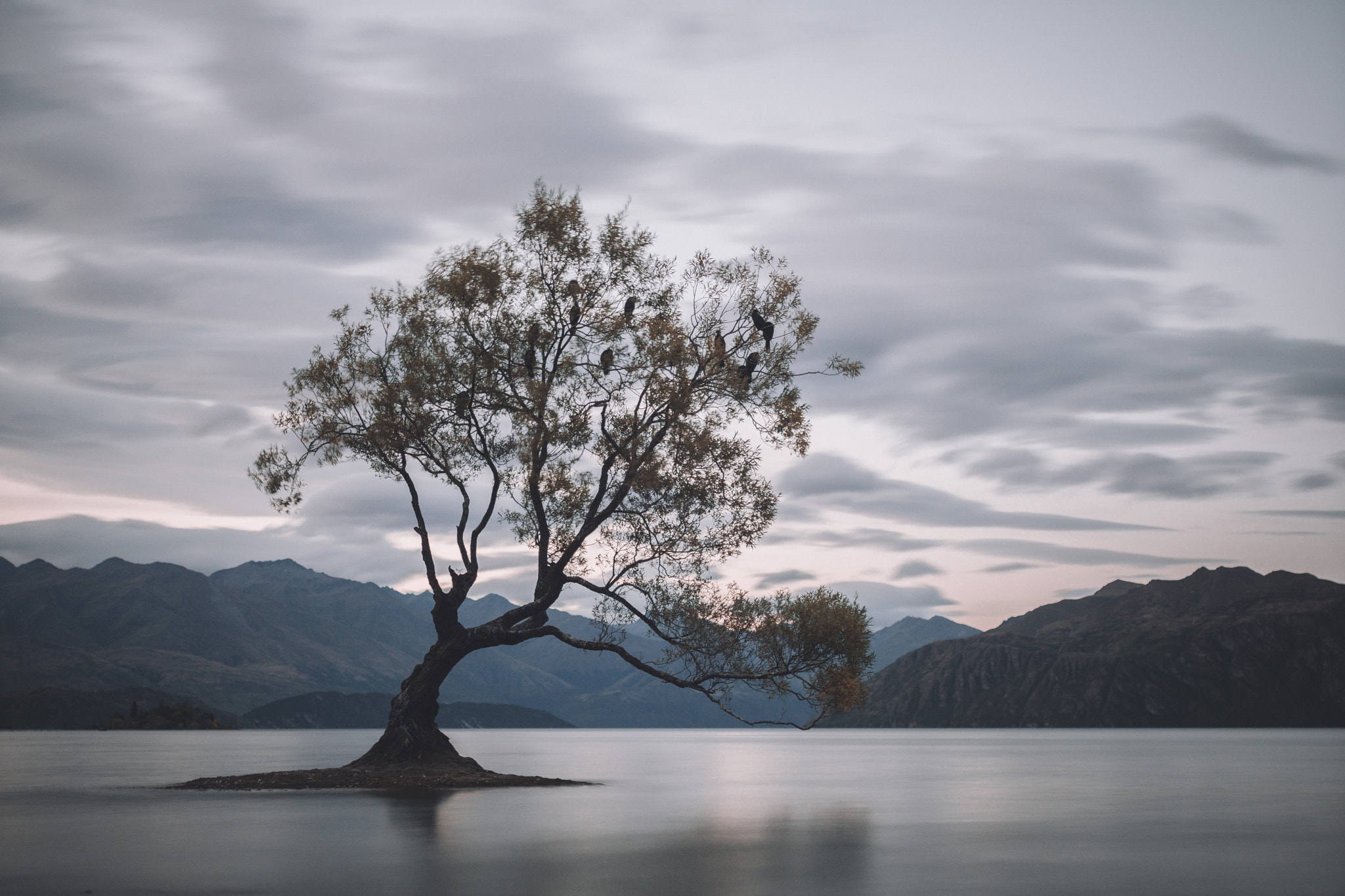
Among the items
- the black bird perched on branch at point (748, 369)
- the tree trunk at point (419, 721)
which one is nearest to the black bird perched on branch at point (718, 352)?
the black bird perched on branch at point (748, 369)

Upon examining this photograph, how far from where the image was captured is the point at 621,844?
26.9 metres

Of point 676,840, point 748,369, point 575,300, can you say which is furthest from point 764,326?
point 676,840

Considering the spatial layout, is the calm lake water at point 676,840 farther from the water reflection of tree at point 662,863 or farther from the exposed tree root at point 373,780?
the exposed tree root at point 373,780

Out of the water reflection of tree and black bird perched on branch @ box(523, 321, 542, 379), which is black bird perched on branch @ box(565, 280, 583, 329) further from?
the water reflection of tree

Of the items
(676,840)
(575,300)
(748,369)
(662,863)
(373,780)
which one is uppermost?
(575,300)

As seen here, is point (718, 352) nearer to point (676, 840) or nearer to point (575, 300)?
point (575, 300)

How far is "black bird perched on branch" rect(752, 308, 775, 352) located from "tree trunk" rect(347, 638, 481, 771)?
60.1 feet

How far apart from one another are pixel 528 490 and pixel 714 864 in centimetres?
2245

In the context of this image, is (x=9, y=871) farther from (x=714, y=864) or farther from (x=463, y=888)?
(x=714, y=864)

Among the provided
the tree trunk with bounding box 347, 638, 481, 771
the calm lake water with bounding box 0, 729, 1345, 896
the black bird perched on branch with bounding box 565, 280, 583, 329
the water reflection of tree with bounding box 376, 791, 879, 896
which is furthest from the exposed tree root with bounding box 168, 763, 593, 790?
the black bird perched on branch with bounding box 565, 280, 583, 329

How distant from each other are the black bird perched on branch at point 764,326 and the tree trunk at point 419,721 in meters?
18.3

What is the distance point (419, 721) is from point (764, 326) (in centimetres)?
2297

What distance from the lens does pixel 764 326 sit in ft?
135

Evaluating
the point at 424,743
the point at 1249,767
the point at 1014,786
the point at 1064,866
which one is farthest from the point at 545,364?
the point at 1249,767
